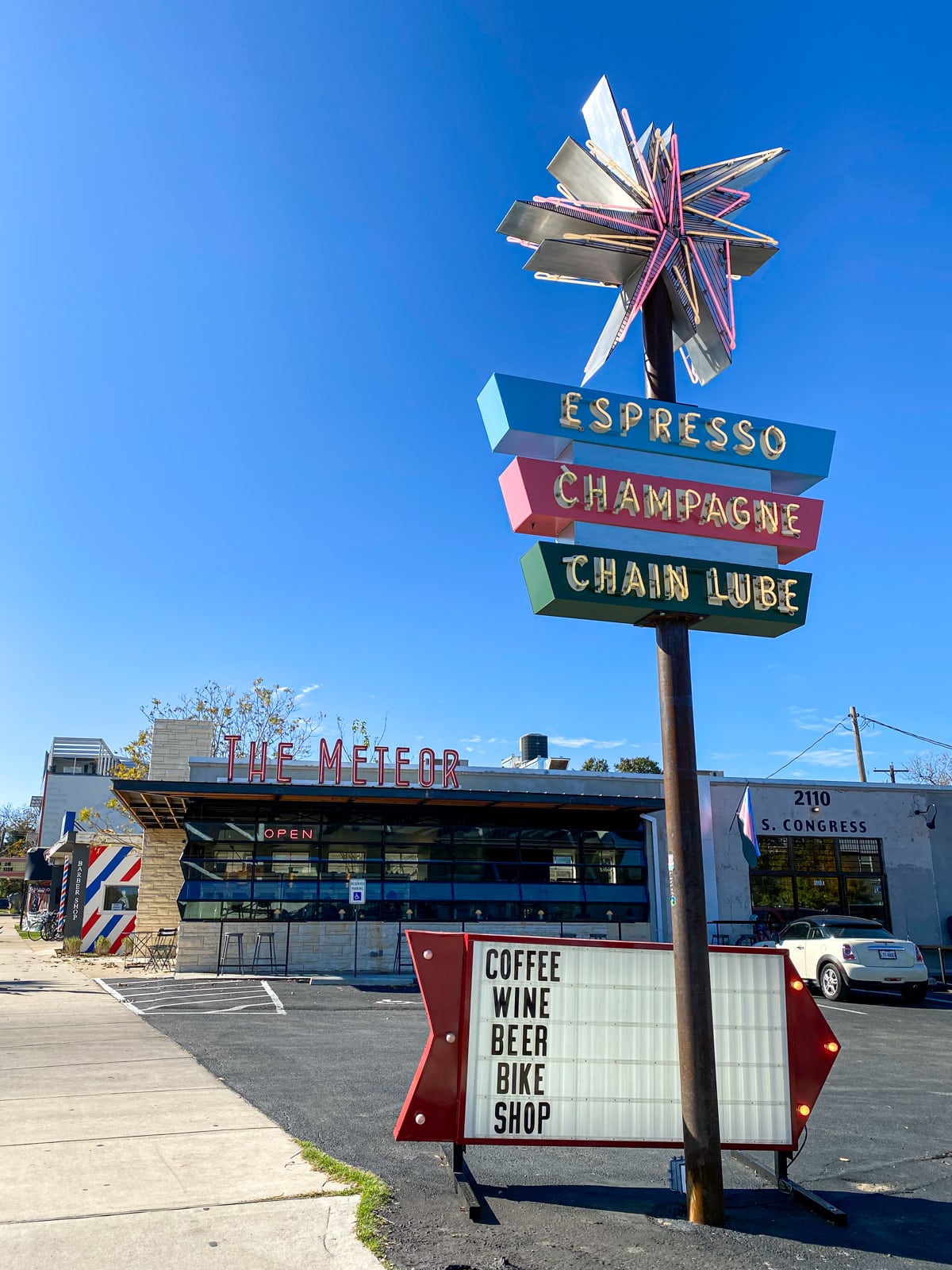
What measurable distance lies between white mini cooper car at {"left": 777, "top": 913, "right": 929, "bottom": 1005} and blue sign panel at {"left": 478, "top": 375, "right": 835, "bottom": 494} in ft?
38.3

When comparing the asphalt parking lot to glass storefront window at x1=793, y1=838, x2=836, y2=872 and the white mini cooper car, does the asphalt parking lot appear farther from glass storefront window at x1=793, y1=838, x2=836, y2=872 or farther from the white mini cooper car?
glass storefront window at x1=793, y1=838, x2=836, y2=872

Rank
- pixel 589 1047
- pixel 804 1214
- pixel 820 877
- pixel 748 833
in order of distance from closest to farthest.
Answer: pixel 804 1214 → pixel 589 1047 → pixel 748 833 → pixel 820 877

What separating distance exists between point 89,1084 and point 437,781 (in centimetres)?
1619

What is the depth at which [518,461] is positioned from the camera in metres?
6.75

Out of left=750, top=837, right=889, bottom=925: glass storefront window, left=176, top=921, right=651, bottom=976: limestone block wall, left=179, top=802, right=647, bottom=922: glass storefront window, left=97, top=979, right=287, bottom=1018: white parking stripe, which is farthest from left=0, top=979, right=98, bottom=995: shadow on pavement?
left=750, top=837, right=889, bottom=925: glass storefront window

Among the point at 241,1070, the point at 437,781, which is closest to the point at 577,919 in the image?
the point at 437,781

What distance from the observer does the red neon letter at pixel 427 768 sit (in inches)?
901

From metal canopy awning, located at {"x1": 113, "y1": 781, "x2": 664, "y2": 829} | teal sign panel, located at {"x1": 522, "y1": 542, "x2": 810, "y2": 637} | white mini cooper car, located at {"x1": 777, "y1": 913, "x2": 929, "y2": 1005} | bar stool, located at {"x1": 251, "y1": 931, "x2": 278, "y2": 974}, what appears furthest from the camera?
bar stool, located at {"x1": 251, "y1": 931, "x2": 278, "y2": 974}

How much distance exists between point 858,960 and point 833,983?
30.3 inches

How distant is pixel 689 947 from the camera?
5945mm

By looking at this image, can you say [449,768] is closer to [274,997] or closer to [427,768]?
[427,768]

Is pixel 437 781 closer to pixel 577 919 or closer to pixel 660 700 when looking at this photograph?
pixel 577 919

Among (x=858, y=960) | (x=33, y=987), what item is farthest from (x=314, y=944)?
(x=858, y=960)

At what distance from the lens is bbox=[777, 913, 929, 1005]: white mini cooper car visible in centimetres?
1695
